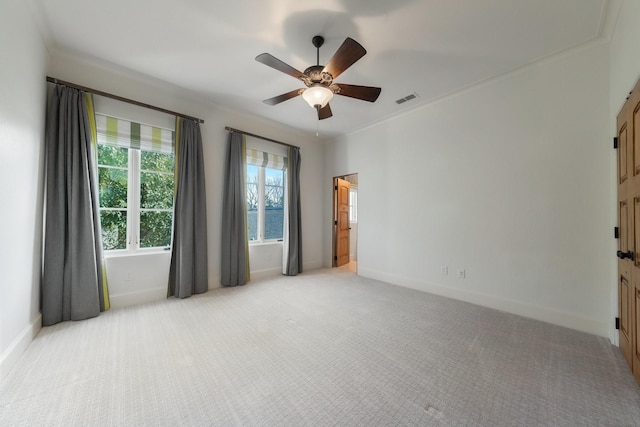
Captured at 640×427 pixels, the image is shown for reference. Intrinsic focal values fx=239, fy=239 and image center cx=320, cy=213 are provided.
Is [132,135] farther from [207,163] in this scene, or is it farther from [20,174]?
[20,174]

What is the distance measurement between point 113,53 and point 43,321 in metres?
2.91

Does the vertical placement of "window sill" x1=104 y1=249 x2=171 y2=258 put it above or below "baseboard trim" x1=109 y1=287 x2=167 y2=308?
above

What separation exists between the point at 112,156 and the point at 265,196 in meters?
2.24

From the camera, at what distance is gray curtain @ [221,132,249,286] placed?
12.6 ft

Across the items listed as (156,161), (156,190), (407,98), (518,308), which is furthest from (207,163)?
(518,308)

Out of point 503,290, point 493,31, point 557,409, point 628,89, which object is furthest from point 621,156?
point 557,409

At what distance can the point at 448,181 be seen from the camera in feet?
11.4

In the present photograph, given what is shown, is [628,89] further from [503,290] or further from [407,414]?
[407,414]

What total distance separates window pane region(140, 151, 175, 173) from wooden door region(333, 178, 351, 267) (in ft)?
10.3

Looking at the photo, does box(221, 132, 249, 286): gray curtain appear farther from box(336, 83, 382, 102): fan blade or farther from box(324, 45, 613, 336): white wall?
box(324, 45, 613, 336): white wall

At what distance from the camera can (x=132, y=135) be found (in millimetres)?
3055

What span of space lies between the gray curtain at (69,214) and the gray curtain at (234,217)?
152cm

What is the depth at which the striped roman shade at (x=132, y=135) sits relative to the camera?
288cm

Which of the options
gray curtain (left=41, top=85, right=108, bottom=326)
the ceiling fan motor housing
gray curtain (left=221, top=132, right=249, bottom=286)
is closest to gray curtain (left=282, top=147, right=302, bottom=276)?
gray curtain (left=221, top=132, right=249, bottom=286)
